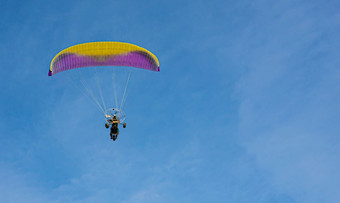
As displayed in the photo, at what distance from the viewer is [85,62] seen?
158ft

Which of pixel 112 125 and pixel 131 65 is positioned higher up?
pixel 131 65

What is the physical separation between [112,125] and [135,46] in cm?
727

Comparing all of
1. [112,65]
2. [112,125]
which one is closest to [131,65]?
[112,65]

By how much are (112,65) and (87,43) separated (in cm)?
304

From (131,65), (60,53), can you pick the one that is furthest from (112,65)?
(60,53)

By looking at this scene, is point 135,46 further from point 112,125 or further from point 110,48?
point 112,125

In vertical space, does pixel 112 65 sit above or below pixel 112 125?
above

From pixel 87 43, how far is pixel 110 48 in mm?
2042

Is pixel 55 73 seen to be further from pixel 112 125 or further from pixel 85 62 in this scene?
pixel 112 125

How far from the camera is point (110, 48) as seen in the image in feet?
156

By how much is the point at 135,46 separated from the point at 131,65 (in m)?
1.99

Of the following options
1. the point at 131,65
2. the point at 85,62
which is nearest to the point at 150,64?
the point at 131,65

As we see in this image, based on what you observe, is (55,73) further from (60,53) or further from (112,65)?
(112,65)

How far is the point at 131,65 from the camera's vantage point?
4881cm
